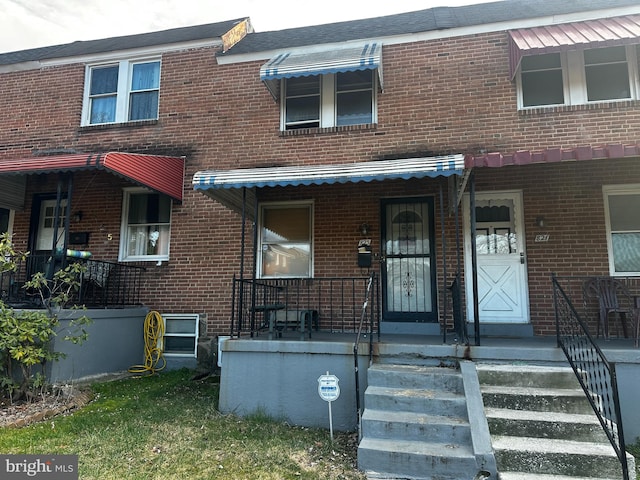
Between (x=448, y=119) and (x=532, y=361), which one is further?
(x=448, y=119)

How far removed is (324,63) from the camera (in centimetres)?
732

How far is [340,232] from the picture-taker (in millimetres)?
7453

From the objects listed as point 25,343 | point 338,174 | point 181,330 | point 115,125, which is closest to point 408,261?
point 338,174

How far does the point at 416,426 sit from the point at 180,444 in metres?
2.33

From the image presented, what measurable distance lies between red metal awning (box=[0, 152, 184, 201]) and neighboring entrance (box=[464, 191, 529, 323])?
5163mm

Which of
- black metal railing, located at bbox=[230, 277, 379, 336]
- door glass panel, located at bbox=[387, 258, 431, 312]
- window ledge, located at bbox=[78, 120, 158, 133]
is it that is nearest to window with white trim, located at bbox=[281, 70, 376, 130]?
door glass panel, located at bbox=[387, 258, 431, 312]

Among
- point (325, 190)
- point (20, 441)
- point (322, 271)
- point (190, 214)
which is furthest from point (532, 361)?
point (190, 214)

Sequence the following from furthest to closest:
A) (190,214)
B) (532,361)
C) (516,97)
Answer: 1. (190,214)
2. (516,97)
3. (532,361)

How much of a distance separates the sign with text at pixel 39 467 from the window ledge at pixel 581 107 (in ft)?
25.1

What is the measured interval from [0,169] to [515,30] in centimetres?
881

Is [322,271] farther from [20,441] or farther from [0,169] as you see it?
[0,169]

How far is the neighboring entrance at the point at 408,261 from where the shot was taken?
7.15m

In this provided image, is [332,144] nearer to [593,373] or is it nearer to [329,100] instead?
[329,100]

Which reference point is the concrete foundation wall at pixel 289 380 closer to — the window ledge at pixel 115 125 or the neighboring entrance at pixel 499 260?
the neighboring entrance at pixel 499 260
